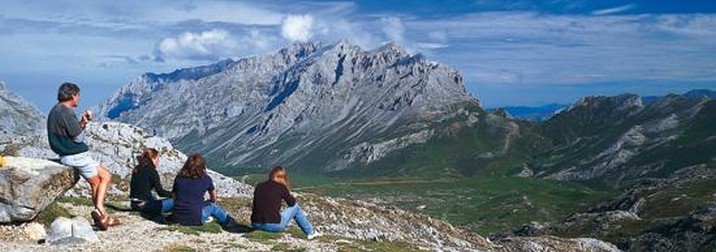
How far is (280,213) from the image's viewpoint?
3822cm

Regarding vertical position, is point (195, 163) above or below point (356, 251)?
above

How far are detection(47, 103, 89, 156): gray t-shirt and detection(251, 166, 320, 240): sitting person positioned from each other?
8.81 m

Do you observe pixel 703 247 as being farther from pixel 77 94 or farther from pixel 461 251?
pixel 77 94

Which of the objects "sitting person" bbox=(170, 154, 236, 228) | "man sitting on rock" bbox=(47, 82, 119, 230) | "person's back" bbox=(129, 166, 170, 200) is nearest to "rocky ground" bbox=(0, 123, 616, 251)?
"sitting person" bbox=(170, 154, 236, 228)

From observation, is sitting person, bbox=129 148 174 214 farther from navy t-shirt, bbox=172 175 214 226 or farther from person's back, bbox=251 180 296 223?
person's back, bbox=251 180 296 223

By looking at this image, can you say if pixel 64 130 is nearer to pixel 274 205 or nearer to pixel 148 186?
pixel 148 186

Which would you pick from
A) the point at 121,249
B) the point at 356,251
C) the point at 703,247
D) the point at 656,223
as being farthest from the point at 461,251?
the point at 656,223

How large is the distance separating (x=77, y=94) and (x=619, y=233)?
182046 millimetres

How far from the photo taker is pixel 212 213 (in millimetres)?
39156

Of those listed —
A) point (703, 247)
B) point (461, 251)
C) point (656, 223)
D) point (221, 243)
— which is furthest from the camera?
point (656, 223)

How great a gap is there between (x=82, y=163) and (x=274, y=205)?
9.41m

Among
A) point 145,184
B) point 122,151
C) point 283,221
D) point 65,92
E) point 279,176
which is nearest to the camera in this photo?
point 65,92

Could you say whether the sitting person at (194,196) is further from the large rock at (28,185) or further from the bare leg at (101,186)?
the large rock at (28,185)

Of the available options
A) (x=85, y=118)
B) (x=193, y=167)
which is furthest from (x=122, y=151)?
(x=85, y=118)
